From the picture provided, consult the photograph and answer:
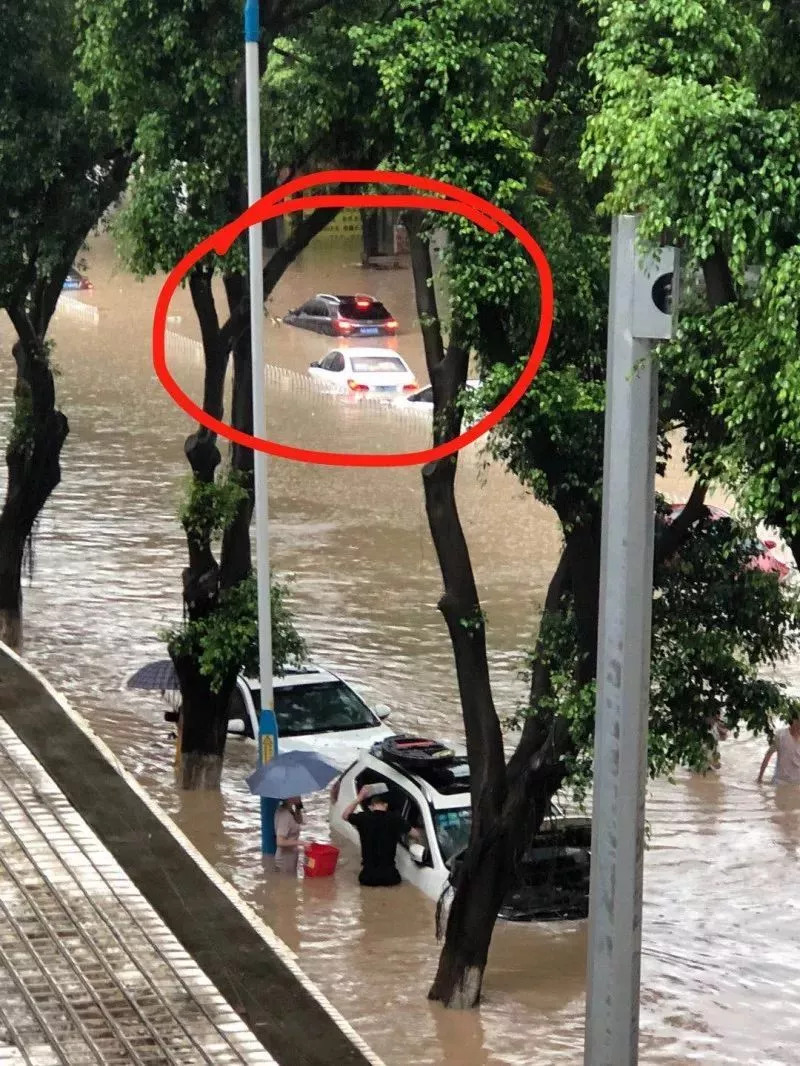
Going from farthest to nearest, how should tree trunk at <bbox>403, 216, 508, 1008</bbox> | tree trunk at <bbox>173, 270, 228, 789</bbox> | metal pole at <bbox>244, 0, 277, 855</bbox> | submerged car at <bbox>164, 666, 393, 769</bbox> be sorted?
submerged car at <bbox>164, 666, 393, 769</bbox>, tree trunk at <bbox>173, 270, 228, 789</bbox>, metal pole at <bbox>244, 0, 277, 855</bbox>, tree trunk at <bbox>403, 216, 508, 1008</bbox>

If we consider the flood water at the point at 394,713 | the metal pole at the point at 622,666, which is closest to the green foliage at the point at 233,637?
the flood water at the point at 394,713

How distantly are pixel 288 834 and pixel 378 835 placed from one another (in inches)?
40.8

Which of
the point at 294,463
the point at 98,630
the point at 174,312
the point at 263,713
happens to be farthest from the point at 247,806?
the point at 174,312

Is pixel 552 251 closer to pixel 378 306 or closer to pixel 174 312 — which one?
pixel 378 306

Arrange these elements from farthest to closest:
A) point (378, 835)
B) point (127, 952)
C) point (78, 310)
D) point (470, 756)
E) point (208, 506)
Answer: point (78, 310) < point (208, 506) < point (378, 835) < point (470, 756) < point (127, 952)

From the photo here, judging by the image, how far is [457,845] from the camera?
14.1m

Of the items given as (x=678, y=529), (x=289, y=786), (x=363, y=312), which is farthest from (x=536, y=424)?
(x=363, y=312)

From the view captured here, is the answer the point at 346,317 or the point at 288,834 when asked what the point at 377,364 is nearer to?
the point at 346,317

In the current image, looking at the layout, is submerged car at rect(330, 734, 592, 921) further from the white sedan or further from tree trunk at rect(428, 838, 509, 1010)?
the white sedan

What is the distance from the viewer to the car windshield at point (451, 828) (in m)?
14.1

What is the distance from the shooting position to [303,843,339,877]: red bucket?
48.3ft

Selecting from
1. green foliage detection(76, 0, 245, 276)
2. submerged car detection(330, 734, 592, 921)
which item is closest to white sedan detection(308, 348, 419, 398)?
submerged car detection(330, 734, 592, 921)

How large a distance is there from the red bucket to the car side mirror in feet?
2.47

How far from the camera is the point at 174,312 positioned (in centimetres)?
4972
